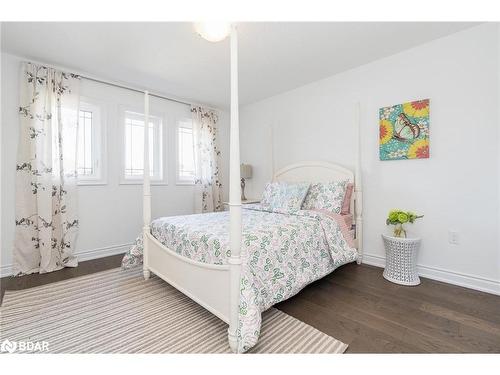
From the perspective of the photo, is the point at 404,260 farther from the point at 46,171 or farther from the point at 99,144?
the point at 46,171

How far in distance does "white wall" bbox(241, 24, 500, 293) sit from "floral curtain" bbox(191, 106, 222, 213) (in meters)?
1.88

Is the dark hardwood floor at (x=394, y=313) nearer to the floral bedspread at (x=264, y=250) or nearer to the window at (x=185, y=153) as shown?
the floral bedspread at (x=264, y=250)

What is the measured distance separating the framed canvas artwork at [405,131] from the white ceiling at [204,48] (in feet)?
2.03

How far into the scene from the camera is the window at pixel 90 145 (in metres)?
3.02

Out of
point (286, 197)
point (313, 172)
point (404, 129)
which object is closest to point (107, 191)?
point (286, 197)

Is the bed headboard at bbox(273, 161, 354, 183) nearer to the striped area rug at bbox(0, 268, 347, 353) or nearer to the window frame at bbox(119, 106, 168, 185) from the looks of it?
the window frame at bbox(119, 106, 168, 185)

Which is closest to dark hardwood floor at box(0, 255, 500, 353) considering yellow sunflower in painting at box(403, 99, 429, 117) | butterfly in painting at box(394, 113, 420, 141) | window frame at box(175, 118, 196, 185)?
butterfly in painting at box(394, 113, 420, 141)

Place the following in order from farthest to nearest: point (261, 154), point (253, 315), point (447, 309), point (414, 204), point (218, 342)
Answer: point (261, 154) < point (414, 204) < point (447, 309) < point (218, 342) < point (253, 315)

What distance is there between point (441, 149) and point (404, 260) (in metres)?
1.12

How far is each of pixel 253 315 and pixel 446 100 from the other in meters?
2.58

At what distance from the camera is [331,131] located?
312 centimetres

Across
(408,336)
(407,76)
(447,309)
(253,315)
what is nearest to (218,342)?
(253,315)

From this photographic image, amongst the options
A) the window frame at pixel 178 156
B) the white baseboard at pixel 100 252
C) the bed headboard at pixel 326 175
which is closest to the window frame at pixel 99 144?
the white baseboard at pixel 100 252
